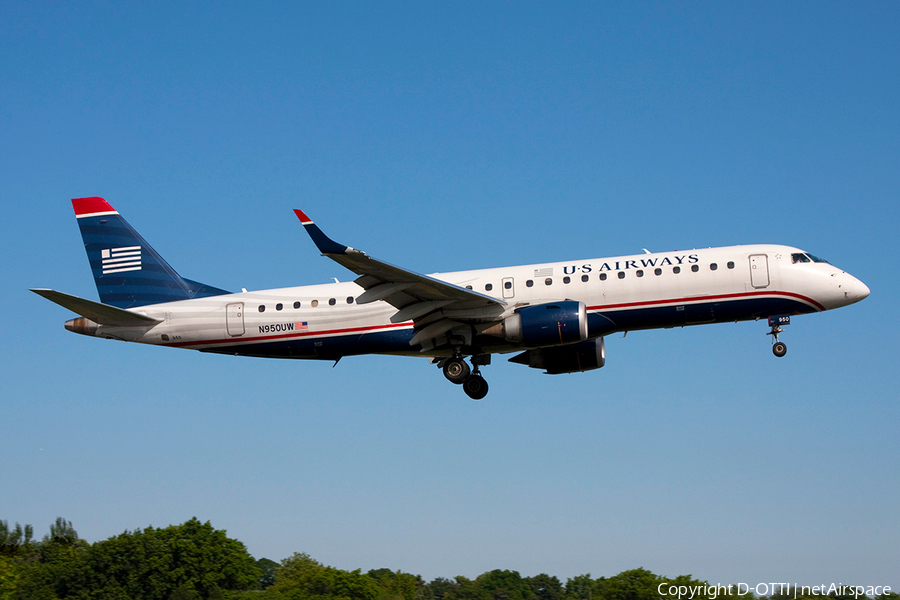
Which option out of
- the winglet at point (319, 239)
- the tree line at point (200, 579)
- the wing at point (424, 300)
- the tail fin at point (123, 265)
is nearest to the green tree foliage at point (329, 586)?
the tree line at point (200, 579)

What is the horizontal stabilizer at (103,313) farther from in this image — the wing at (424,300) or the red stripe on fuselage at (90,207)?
the wing at (424,300)

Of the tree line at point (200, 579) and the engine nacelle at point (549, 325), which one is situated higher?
the engine nacelle at point (549, 325)

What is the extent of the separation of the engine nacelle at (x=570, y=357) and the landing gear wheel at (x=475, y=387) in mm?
2391

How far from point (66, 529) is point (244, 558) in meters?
35.9

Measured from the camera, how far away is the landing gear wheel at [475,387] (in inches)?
1239

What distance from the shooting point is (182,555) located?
7525 cm

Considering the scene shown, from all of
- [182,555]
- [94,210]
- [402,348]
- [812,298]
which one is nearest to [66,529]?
[182,555]

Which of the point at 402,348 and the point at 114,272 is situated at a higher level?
the point at 114,272

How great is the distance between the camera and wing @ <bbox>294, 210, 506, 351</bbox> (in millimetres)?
26641

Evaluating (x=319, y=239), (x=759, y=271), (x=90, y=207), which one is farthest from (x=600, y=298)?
(x=90, y=207)

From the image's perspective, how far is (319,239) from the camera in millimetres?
24766

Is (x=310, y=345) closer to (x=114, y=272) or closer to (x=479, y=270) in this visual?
(x=479, y=270)

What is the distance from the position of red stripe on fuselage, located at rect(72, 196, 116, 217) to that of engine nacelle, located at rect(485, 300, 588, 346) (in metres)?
17.1

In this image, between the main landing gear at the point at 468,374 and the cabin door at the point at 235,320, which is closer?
the main landing gear at the point at 468,374
